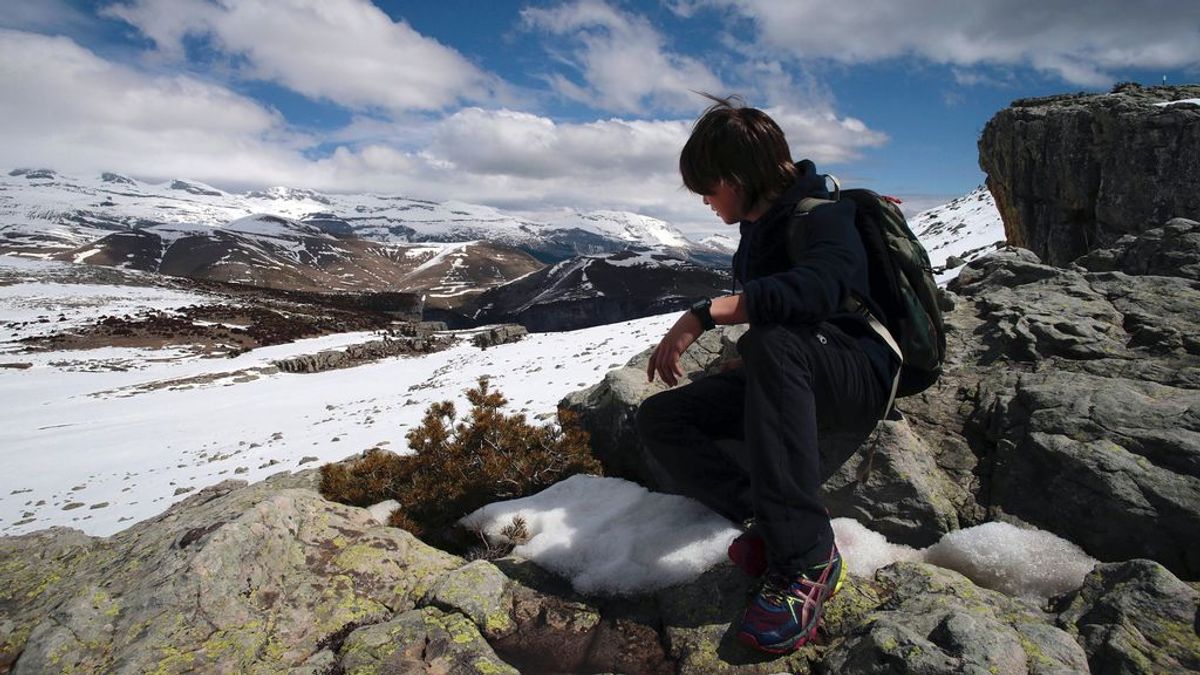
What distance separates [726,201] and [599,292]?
432 feet

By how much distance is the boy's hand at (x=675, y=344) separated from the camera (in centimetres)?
317

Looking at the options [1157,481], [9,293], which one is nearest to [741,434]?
[1157,481]

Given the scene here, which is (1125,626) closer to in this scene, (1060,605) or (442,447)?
(1060,605)

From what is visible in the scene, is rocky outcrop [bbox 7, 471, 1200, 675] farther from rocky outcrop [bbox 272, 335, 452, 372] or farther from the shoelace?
rocky outcrop [bbox 272, 335, 452, 372]

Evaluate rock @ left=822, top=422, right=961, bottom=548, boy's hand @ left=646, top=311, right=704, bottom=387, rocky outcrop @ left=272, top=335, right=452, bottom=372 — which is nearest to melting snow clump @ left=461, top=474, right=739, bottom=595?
rock @ left=822, top=422, right=961, bottom=548

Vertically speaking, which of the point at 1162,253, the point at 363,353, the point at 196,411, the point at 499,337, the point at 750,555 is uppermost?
the point at 1162,253

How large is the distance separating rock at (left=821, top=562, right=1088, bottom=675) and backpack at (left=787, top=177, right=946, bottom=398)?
1.30 metres

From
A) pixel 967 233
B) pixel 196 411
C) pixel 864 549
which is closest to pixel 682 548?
pixel 864 549

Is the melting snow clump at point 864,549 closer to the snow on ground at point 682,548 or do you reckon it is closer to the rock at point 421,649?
the snow on ground at point 682,548

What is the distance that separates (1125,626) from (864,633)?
113cm

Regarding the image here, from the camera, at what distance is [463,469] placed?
5461 mm

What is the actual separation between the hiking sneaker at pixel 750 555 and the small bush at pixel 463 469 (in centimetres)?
235

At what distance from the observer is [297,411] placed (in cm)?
1805

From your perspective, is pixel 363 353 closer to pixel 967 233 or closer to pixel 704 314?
pixel 704 314
